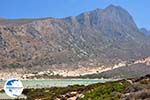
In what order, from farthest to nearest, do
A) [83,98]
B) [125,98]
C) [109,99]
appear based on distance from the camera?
[83,98], [109,99], [125,98]

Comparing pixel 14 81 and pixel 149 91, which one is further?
pixel 14 81

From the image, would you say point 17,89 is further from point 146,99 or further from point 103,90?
point 103,90

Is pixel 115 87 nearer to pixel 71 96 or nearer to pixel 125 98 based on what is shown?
pixel 71 96

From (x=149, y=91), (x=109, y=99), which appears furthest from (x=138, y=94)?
(x=109, y=99)

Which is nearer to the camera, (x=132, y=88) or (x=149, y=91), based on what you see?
(x=149, y=91)

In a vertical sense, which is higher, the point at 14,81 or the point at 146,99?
the point at 14,81

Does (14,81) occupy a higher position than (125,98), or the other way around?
(14,81)

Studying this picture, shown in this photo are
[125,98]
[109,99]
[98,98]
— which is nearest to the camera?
[125,98]

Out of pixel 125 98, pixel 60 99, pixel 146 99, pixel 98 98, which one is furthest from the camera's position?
pixel 60 99

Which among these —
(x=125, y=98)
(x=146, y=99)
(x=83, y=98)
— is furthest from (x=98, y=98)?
(x=146, y=99)
